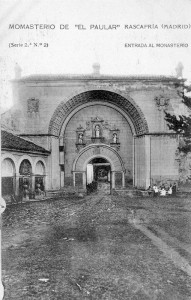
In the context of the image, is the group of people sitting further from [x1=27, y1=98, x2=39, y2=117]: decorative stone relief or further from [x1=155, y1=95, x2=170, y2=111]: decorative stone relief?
[x1=27, y1=98, x2=39, y2=117]: decorative stone relief

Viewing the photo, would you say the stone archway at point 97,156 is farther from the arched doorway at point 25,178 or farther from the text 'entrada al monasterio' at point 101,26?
the text 'entrada al monasterio' at point 101,26

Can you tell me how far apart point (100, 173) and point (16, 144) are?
14.2 meters

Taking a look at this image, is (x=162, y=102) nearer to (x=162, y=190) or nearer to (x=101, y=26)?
(x=162, y=190)

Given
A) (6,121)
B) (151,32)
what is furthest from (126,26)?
(6,121)

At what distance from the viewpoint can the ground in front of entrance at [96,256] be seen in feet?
11.6

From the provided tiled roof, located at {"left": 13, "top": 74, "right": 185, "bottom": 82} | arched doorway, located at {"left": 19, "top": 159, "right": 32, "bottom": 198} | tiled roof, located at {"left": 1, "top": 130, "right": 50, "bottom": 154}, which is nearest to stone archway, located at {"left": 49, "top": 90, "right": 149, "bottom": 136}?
tiled roof, located at {"left": 13, "top": 74, "right": 185, "bottom": 82}

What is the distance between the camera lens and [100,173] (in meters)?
23.8

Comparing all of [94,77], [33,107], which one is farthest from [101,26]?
[33,107]

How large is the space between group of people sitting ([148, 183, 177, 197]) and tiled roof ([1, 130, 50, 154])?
432 cm

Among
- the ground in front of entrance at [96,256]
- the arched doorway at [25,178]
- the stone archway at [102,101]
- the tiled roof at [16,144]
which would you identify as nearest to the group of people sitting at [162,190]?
the stone archway at [102,101]

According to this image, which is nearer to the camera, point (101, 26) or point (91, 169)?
point (101, 26)

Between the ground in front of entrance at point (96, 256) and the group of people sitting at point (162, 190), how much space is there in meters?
4.21

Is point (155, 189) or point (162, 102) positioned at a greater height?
point (162, 102)

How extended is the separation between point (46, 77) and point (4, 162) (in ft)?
14.4
